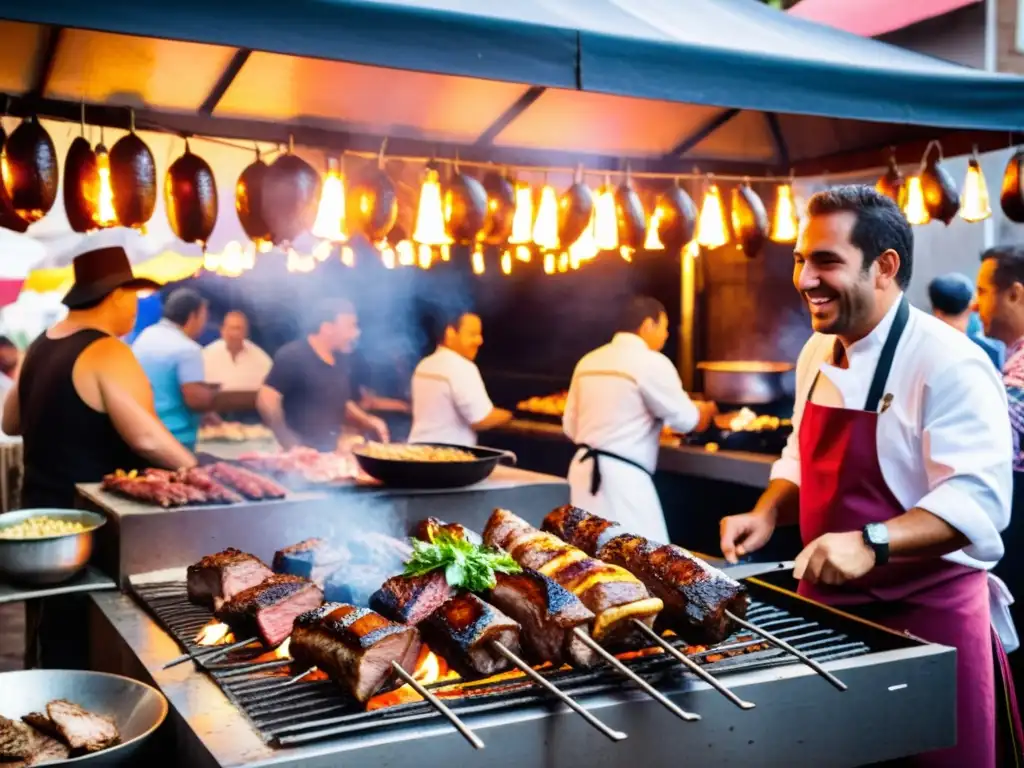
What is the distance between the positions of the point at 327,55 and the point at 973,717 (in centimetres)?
283

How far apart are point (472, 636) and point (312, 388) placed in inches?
200

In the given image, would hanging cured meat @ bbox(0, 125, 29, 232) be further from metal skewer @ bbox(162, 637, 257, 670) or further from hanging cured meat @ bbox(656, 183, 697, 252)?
hanging cured meat @ bbox(656, 183, 697, 252)

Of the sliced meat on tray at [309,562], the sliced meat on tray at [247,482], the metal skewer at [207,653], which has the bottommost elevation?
the metal skewer at [207,653]

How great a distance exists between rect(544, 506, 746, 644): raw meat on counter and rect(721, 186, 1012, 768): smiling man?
27 cm

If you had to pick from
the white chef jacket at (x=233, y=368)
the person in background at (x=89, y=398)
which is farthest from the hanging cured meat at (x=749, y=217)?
the white chef jacket at (x=233, y=368)

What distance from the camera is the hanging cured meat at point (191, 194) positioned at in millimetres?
4137

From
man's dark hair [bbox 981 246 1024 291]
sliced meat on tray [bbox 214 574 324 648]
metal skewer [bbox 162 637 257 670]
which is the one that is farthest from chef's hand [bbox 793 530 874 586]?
man's dark hair [bbox 981 246 1024 291]

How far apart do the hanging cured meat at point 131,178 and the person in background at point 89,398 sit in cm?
80

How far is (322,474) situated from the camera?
4609 mm

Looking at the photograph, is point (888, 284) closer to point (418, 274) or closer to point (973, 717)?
point (973, 717)

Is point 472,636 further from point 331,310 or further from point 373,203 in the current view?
point 331,310

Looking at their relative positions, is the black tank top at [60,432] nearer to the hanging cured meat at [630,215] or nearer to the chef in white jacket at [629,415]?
the hanging cured meat at [630,215]

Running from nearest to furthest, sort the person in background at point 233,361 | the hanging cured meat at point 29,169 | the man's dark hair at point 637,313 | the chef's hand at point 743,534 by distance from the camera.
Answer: the chef's hand at point 743,534 < the hanging cured meat at point 29,169 < the man's dark hair at point 637,313 < the person in background at point 233,361

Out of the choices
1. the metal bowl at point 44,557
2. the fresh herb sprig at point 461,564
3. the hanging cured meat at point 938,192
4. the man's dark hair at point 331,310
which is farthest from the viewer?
the man's dark hair at point 331,310
